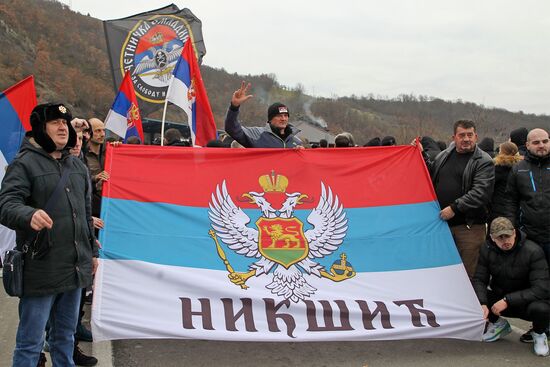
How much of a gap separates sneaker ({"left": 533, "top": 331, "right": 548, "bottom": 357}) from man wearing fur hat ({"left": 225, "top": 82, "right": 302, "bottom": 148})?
2.93 meters

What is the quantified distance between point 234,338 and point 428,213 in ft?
→ 7.11

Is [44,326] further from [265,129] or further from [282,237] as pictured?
[265,129]

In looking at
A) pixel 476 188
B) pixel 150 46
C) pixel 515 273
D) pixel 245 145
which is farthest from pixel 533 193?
pixel 150 46

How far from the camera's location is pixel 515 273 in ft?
15.0

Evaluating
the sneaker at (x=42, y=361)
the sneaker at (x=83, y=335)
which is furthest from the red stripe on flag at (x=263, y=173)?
the sneaker at (x=42, y=361)

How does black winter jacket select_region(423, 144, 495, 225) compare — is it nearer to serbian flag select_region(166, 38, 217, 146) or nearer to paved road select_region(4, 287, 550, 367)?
paved road select_region(4, 287, 550, 367)

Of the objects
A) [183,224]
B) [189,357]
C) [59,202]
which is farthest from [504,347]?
[59,202]

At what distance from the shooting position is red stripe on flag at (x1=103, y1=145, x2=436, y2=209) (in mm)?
4609

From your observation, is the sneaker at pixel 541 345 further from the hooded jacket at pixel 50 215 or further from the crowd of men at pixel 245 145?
the hooded jacket at pixel 50 215

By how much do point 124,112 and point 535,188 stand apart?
475 centimetres

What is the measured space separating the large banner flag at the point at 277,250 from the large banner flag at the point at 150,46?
421cm

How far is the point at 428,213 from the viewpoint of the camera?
4895 mm

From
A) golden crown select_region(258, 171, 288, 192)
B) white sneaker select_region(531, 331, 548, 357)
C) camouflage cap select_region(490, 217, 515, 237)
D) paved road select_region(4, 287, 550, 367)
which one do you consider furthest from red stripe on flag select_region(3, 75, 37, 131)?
white sneaker select_region(531, 331, 548, 357)

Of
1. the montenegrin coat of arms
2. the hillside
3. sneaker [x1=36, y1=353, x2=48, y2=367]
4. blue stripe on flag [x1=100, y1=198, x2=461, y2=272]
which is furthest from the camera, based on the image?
→ the hillside
